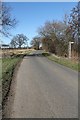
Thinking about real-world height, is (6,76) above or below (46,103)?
below

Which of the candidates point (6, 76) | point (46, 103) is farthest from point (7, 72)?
point (46, 103)

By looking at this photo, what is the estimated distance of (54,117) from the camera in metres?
7.25

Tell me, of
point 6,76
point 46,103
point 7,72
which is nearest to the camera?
point 46,103

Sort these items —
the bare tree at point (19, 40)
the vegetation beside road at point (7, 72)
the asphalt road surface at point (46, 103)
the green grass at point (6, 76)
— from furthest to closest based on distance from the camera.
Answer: the bare tree at point (19, 40) < the vegetation beside road at point (7, 72) < the green grass at point (6, 76) < the asphalt road surface at point (46, 103)

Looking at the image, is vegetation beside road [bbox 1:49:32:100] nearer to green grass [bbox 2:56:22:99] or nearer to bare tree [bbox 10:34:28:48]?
green grass [bbox 2:56:22:99]

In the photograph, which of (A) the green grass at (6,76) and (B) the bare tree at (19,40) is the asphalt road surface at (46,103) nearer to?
(A) the green grass at (6,76)

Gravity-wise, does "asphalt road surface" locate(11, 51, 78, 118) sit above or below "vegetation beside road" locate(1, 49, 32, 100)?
above

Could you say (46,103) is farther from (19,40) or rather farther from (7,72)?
(19,40)

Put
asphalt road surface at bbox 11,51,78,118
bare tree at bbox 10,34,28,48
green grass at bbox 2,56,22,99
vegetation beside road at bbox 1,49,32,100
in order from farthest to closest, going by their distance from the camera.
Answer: bare tree at bbox 10,34,28,48, vegetation beside road at bbox 1,49,32,100, green grass at bbox 2,56,22,99, asphalt road surface at bbox 11,51,78,118

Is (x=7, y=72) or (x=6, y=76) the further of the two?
(x=7, y=72)

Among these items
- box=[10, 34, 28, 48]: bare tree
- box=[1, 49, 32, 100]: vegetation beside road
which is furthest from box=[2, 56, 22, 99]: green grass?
box=[10, 34, 28, 48]: bare tree

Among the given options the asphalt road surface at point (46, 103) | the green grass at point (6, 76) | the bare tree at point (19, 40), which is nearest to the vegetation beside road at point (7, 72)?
the green grass at point (6, 76)

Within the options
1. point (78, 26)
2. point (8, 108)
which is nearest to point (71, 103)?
point (8, 108)

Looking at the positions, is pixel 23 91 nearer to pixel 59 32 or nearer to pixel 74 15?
pixel 74 15
